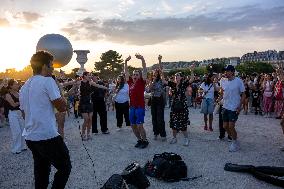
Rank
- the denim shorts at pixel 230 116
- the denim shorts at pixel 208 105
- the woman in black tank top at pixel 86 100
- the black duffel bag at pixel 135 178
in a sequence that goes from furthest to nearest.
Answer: the denim shorts at pixel 208 105
the woman in black tank top at pixel 86 100
the denim shorts at pixel 230 116
the black duffel bag at pixel 135 178

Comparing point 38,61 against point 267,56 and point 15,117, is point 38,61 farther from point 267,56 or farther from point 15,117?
point 267,56

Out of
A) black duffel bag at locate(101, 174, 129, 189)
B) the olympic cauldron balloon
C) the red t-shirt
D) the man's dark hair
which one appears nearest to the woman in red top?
the red t-shirt

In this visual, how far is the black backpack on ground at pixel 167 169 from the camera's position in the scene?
21.7 ft

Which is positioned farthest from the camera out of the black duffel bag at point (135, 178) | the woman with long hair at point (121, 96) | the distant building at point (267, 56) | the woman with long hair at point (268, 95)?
the distant building at point (267, 56)

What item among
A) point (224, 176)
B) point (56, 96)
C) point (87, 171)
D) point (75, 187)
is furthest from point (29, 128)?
point (224, 176)

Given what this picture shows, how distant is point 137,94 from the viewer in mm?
9516

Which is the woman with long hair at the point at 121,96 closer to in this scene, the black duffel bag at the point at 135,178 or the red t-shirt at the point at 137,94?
the red t-shirt at the point at 137,94

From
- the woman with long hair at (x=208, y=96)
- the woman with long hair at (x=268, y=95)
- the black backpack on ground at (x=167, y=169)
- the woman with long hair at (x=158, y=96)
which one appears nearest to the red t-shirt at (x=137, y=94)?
the woman with long hair at (x=158, y=96)

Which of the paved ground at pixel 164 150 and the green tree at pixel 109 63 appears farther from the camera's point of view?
the green tree at pixel 109 63

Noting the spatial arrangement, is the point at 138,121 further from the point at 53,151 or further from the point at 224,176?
the point at 53,151

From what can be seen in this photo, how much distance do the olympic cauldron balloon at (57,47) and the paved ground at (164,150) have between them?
8.27ft

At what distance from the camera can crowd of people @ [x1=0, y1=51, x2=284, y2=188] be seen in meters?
4.61

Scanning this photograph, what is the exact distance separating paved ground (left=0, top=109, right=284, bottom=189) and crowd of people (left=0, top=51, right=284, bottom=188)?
0.42 m

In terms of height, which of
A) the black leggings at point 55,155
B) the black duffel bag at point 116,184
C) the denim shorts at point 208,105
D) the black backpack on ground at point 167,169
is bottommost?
the black backpack on ground at point 167,169
